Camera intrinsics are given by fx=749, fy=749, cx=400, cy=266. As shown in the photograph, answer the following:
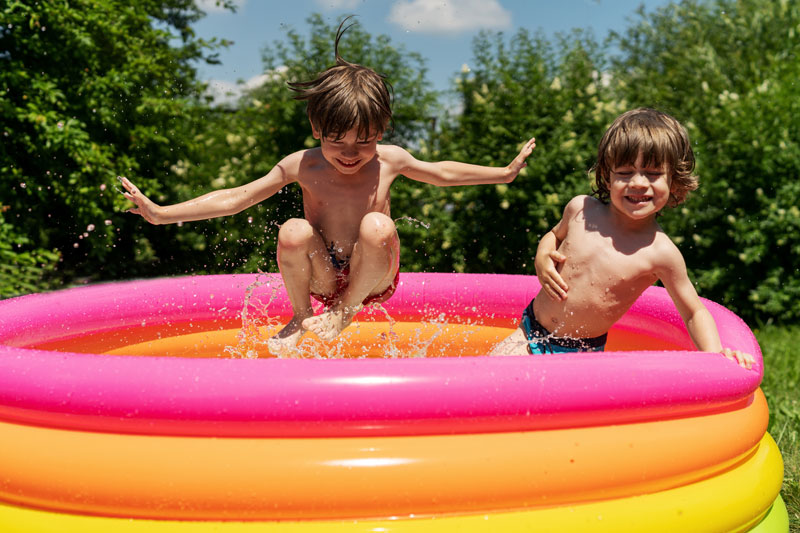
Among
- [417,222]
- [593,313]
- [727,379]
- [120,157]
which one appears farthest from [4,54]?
[727,379]

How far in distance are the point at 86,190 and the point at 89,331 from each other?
2887 millimetres

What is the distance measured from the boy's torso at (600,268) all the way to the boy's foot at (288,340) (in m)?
1.02

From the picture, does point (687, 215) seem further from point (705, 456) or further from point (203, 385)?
point (203, 385)

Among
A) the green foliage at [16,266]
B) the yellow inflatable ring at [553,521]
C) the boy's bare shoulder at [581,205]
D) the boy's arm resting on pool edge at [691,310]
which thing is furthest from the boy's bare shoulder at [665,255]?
the green foliage at [16,266]

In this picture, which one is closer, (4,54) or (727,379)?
(727,379)

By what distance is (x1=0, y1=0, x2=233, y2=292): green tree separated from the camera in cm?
582

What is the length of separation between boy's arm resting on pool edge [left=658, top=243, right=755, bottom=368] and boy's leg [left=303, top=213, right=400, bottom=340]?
1008 mm

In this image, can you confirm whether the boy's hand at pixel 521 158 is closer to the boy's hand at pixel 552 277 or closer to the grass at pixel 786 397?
the boy's hand at pixel 552 277

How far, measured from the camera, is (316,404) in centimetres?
179

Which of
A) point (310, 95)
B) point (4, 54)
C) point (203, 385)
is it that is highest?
point (4, 54)

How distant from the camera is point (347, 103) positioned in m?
2.67

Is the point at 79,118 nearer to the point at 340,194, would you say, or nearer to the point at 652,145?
the point at 340,194

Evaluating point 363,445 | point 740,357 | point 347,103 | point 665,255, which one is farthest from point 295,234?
point 740,357

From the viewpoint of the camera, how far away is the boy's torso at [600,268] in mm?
2715
